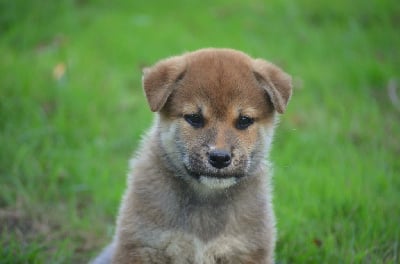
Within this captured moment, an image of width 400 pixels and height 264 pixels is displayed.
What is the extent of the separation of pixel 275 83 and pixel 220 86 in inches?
15.9

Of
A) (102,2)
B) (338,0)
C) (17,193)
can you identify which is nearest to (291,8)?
(338,0)

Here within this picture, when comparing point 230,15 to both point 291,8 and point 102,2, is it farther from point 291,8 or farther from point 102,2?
point 102,2

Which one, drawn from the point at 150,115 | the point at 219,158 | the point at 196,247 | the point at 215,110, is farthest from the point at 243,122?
the point at 150,115

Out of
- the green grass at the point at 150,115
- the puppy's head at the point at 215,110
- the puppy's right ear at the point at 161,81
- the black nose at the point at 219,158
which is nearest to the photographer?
the black nose at the point at 219,158

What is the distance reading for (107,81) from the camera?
7102 millimetres

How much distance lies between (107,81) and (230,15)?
92.8 inches

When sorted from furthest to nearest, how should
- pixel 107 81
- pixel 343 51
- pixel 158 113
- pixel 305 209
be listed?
pixel 343 51
pixel 107 81
pixel 305 209
pixel 158 113

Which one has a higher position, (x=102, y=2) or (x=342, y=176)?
(x=102, y=2)

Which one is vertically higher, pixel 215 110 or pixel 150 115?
pixel 215 110

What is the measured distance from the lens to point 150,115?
6.89 m

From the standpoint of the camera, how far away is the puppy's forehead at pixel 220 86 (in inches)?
155

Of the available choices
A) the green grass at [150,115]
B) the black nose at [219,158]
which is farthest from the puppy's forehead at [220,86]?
the green grass at [150,115]

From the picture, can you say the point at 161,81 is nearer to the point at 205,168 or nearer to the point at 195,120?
the point at 195,120

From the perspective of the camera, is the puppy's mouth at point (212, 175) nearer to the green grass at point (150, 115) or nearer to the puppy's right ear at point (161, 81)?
the puppy's right ear at point (161, 81)
